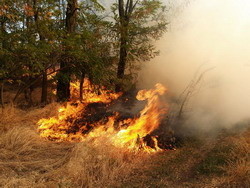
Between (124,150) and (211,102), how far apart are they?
4680 mm

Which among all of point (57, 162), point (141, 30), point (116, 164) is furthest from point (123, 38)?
point (57, 162)

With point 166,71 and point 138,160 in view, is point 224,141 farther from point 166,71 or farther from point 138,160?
point 166,71

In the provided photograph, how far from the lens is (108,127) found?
606cm

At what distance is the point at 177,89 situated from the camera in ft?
34.0

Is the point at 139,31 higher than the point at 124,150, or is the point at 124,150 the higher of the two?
the point at 139,31

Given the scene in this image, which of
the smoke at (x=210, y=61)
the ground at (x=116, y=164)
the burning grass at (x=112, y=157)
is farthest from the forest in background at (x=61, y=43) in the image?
the smoke at (x=210, y=61)

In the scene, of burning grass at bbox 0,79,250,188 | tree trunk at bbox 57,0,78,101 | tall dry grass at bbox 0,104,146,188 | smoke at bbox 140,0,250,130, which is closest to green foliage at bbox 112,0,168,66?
tree trunk at bbox 57,0,78,101

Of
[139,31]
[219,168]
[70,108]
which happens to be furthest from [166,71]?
[219,168]

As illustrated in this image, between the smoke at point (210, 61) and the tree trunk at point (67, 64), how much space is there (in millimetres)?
4749

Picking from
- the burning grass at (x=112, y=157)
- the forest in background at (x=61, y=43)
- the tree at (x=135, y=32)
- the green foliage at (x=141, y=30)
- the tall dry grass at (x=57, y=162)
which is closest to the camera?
the tall dry grass at (x=57, y=162)

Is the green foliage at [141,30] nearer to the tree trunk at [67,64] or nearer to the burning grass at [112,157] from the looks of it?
the tree trunk at [67,64]

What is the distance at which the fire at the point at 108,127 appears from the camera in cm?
527

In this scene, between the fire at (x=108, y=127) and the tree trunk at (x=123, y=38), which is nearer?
the fire at (x=108, y=127)

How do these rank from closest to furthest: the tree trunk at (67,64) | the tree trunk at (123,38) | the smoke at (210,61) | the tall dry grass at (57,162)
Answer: the tall dry grass at (57,162)
the smoke at (210,61)
the tree trunk at (67,64)
the tree trunk at (123,38)
